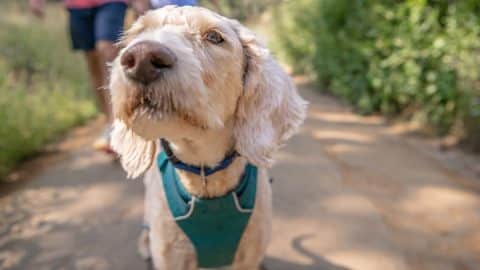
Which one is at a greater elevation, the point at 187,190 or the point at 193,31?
the point at 193,31

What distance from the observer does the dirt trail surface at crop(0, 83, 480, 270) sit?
266 centimetres

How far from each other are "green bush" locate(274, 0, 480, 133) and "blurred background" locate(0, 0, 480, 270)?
1 centimetres

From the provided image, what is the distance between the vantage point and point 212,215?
1918mm

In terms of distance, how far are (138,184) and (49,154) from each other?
139 centimetres

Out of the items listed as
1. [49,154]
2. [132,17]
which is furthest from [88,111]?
[132,17]

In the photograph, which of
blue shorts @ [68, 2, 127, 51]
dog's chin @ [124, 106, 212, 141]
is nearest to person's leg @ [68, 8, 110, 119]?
blue shorts @ [68, 2, 127, 51]

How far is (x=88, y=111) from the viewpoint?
20.6ft

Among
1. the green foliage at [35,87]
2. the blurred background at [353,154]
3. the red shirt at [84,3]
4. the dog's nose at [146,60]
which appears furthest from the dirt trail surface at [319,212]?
the dog's nose at [146,60]

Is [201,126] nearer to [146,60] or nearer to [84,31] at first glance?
[146,60]

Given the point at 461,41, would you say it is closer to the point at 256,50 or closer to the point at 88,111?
the point at 256,50

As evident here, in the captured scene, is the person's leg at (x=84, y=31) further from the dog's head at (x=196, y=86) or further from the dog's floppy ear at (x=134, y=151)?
the dog's head at (x=196, y=86)

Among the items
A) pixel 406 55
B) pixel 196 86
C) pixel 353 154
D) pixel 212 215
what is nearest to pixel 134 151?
pixel 212 215

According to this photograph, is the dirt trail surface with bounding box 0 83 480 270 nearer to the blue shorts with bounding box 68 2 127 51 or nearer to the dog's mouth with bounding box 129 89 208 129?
Answer: the blue shorts with bounding box 68 2 127 51

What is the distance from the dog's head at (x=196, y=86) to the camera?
1374 millimetres
